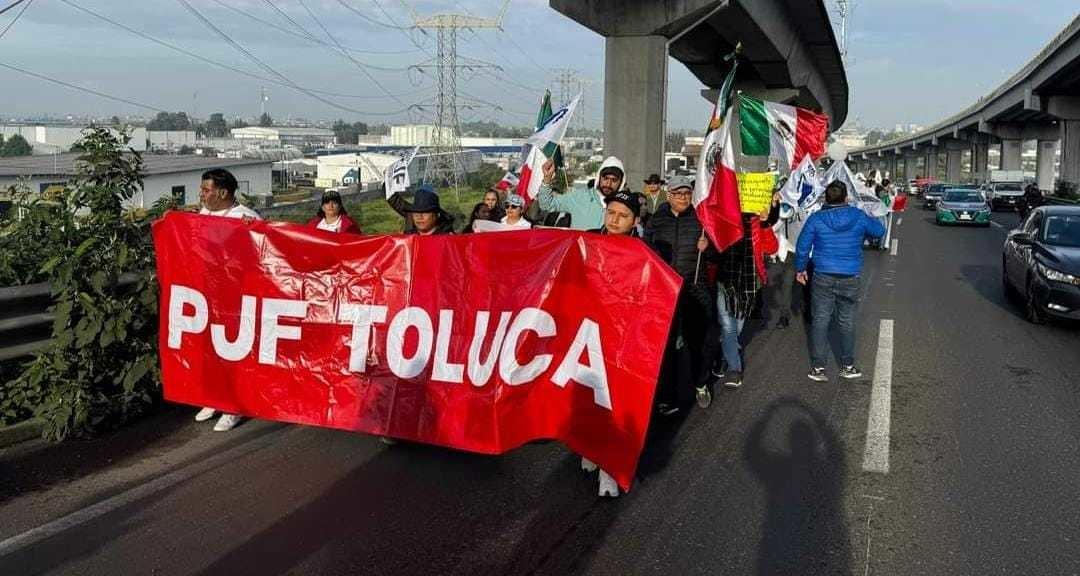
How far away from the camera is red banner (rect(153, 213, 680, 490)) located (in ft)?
17.6

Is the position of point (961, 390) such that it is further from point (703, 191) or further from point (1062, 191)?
point (1062, 191)

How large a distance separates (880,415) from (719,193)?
2.16m

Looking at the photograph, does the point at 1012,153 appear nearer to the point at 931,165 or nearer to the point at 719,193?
the point at 931,165

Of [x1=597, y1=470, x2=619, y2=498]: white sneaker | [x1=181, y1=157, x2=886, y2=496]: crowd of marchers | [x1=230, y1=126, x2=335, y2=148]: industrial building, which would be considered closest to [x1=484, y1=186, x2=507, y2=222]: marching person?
[x1=181, y1=157, x2=886, y2=496]: crowd of marchers

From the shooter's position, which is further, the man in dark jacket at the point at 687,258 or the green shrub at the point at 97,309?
the man in dark jacket at the point at 687,258

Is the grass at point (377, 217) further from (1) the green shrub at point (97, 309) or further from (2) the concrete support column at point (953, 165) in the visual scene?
(2) the concrete support column at point (953, 165)

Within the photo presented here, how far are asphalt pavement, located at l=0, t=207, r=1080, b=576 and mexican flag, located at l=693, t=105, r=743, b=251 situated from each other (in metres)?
1.44

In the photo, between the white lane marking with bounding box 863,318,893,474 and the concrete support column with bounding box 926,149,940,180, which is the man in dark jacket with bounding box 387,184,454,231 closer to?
the white lane marking with bounding box 863,318,893,474

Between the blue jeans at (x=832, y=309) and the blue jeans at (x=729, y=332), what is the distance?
84cm

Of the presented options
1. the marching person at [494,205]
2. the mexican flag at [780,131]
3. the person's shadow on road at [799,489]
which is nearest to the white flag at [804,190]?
the mexican flag at [780,131]

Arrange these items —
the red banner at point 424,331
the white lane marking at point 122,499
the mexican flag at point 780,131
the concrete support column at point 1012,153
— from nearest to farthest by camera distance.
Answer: the white lane marking at point 122,499 < the red banner at point 424,331 < the mexican flag at point 780,131 < the concrete support column at point 1012,153

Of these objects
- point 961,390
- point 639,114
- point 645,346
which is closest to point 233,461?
point 645,346

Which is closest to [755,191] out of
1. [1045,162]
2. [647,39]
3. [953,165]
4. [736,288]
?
[736,288]

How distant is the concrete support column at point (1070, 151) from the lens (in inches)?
2279
